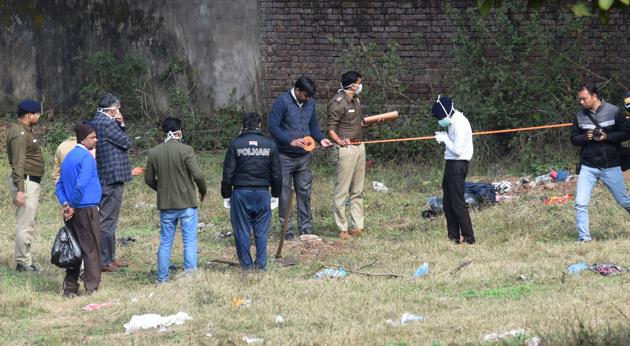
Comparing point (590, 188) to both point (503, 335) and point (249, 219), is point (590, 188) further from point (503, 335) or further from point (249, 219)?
point (503, 335)

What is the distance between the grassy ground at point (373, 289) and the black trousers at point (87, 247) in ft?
0.64

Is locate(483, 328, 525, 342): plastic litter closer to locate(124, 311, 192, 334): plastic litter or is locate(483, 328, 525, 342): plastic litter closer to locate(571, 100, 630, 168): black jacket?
locate(124, 311, 192, 334): plastic litter

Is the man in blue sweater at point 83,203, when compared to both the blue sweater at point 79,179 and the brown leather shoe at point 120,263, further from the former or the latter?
the brown leather shoe at point 120,263

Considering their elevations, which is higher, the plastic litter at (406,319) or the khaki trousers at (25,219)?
the khaki trousers at (25,219)

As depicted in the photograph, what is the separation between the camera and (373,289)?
10.2m

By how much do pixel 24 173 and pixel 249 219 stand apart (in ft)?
8.20

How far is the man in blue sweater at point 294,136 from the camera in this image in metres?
12.9

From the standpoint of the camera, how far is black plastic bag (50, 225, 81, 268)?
10.4m

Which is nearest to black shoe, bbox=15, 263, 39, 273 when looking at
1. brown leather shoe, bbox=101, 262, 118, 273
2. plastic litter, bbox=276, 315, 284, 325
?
brown leather shoe, bbox=101, 262, 118, 273

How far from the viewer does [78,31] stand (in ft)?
61.8

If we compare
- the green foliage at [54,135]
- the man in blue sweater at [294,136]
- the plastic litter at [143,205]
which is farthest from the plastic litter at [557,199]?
the green foliage at [54,135]

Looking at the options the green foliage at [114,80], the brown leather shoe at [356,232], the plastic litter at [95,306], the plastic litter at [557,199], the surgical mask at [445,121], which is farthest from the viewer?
the green foliage at [114,80]

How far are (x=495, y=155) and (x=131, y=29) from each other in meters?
6.59

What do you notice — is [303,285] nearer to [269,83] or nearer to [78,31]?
[269,83]
